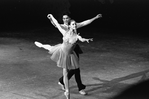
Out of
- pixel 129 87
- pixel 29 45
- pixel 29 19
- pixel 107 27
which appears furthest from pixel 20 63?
pixel 29 19

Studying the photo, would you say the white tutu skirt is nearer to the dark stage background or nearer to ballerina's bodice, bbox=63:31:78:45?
ballerina's bodice, bbox=63:31:78:45

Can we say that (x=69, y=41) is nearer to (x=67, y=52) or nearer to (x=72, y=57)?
(x=67, y=52)

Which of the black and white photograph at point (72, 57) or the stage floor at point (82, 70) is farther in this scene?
the stage floor at point (82, 70)

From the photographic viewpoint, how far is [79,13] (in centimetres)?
2672

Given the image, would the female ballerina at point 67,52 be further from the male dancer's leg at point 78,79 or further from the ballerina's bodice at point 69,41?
the male dancer's leg at point 78,79

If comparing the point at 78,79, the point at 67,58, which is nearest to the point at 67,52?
the point at 67,58

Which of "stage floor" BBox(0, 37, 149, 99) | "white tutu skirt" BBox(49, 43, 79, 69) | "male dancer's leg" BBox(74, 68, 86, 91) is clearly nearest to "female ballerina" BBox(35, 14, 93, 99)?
"white tutu skirt" BBox(49, 43, 79, 69)

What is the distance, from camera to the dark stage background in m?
22.2

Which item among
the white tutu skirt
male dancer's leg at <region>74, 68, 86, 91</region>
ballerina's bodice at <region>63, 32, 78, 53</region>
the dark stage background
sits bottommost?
male dancer's leg at <region>74, 68, 86, 91</region>

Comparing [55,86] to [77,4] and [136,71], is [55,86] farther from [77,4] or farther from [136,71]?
[77,4]

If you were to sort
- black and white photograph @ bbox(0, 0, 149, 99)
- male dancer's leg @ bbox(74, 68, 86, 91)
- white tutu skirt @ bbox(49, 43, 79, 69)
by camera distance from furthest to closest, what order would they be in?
1. male dancer's leg @ bbox(74, 68, 86, 91)
2. black and white photograph @ bbox(0, 0, 149, 99)
3. white tutu skirt @ bbox(49, 43, 79, 69)

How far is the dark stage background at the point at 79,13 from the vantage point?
72.8 feet

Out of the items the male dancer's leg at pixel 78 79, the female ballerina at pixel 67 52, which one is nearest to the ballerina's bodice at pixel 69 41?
the female ballerina at pixel 67 52

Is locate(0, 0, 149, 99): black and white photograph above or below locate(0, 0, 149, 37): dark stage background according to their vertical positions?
below
